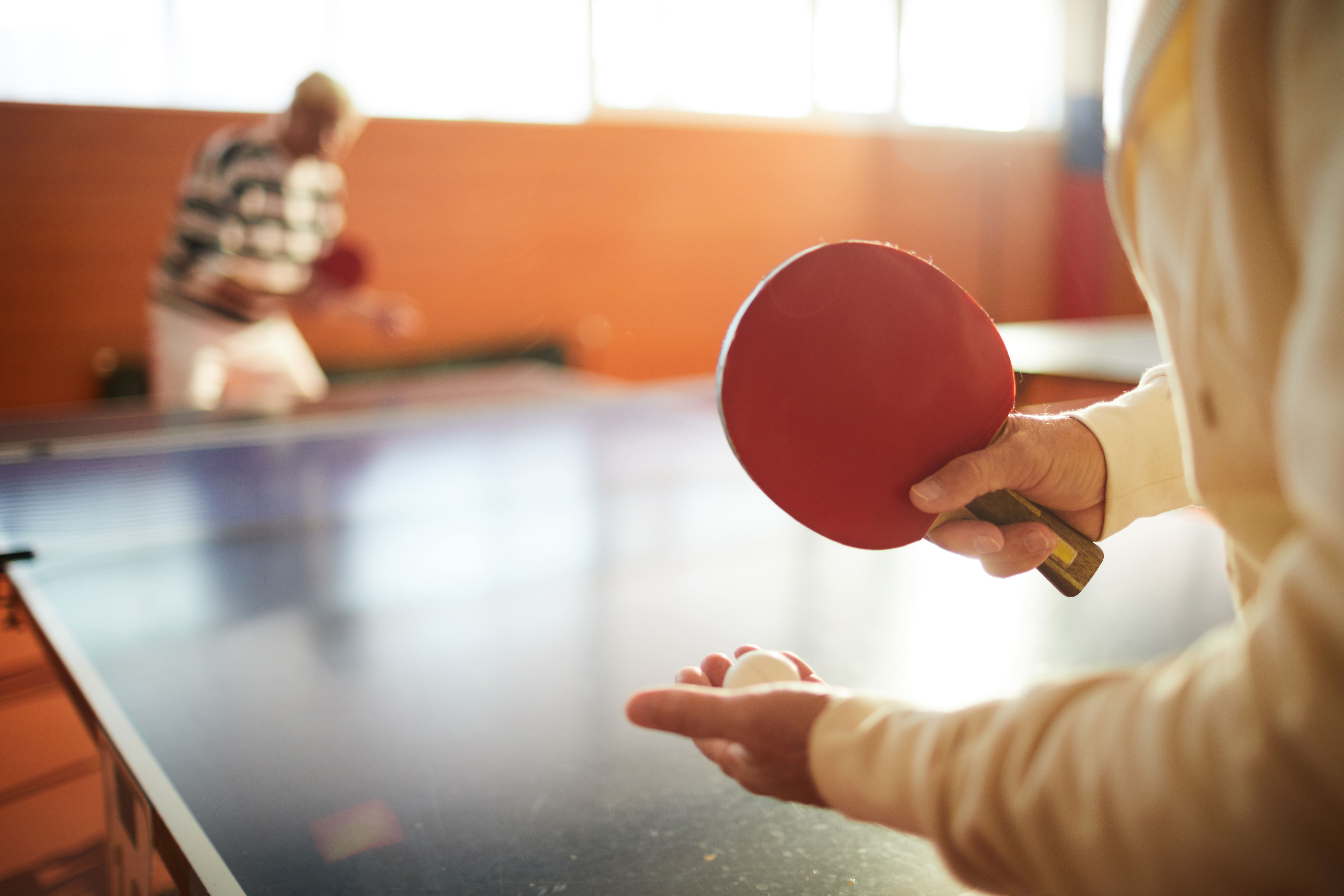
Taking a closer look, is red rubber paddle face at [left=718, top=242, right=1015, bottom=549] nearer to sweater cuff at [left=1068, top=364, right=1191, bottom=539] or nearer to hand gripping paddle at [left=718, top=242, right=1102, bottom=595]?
hand gripping paddle at [left=718, top=242, right=1102, bottom=595]

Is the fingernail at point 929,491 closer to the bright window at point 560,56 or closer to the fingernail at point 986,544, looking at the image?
the fingernail at point 986,544

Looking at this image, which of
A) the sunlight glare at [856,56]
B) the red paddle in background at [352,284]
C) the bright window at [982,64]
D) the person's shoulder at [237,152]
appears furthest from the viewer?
the bright window at [982,64]

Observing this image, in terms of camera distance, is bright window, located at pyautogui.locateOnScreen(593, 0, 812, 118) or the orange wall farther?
bright window, located at pyautogui.locateOnScreen(593, 0, 812, 118)

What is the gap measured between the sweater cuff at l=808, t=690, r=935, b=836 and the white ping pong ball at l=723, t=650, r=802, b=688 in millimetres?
102

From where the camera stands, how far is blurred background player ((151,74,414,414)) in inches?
112

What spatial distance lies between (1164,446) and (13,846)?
0.88 m

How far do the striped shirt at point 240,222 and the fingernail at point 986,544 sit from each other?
8.77 ft

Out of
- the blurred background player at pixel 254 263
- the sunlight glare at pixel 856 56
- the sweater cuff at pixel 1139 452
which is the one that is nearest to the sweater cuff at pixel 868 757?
the sweater cuff at pixel 1139 452

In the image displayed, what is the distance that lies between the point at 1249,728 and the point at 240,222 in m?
3.03

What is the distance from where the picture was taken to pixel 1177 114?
423 millimetres

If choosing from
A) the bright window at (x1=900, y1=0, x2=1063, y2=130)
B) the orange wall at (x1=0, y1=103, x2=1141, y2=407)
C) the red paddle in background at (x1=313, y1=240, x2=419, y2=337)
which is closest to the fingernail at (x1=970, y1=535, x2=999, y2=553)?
the orange wall at (x1=0, y1=103, x2=1141, y2=407)

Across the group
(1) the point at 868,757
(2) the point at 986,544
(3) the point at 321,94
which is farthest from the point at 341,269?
(1) the point at 868,757

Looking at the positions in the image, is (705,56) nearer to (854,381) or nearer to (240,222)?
(240,222)

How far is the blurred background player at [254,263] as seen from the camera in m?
2.84
